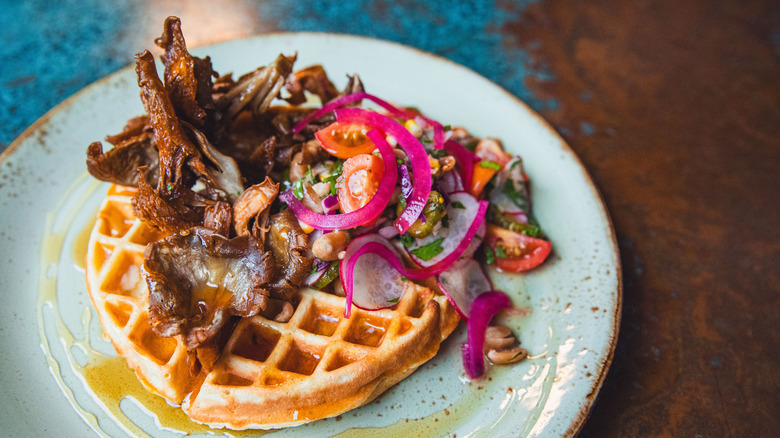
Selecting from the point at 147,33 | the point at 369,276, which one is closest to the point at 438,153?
the point at 369,276

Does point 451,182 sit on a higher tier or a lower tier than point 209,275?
lower

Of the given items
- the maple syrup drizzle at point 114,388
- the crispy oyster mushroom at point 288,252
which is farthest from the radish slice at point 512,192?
the crispy oyster mushroom at point 288,252

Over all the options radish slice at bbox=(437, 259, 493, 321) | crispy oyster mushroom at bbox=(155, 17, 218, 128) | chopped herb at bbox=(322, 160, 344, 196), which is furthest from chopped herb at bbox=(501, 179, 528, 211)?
crispy oyster mushroom at bbox=(155, 17, 218, 128)

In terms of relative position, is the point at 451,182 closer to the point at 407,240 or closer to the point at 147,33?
the point at 407,240

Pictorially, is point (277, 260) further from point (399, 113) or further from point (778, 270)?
point (778, 270)

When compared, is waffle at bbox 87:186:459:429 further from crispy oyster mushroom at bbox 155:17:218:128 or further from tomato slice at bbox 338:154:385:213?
crispy oyster mushroom at bbox 155:17:218:128

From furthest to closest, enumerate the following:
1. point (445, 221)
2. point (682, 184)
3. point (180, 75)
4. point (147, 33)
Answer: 1. point (147, 33)
2. point (682, 184)
3. point (445, 221)
4. point (180, 75)
